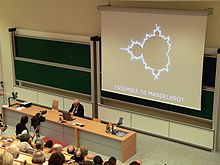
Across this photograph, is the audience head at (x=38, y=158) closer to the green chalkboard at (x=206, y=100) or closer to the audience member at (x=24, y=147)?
the audience member at (x=24, y=147)

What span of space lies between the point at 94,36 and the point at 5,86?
4.57 m

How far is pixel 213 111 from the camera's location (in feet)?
28.9

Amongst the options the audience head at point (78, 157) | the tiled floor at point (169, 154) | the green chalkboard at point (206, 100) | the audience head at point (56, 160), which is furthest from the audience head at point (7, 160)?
the green chalkboard at point (206, 100)

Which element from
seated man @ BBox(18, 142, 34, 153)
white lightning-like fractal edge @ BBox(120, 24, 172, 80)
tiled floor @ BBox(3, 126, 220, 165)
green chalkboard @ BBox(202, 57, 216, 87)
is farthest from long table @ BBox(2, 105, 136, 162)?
seated man @ BBox(18, 142, 34, 153)

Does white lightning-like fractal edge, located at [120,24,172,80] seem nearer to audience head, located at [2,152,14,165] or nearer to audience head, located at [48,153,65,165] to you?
audience head, located at [48,153,65,165]

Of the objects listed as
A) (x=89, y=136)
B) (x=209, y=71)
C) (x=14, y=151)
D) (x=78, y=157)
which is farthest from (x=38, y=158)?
(x=209, y=71)

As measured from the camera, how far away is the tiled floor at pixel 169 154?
28.3 ft

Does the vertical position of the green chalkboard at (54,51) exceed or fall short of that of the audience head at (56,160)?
it exceeds it

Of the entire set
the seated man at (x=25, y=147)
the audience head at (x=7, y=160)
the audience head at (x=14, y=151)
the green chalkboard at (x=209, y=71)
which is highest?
the green chalkboard at (x=209, y=71)

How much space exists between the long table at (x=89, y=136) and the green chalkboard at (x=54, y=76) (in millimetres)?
1344

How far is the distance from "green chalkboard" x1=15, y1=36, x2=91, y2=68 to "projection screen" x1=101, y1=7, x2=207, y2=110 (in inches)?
30.6

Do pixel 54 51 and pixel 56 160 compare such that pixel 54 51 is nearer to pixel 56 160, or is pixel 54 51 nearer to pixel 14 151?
pixel 14 151

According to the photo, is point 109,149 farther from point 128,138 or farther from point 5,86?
point 5,86

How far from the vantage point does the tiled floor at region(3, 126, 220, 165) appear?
28.3 ft
